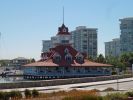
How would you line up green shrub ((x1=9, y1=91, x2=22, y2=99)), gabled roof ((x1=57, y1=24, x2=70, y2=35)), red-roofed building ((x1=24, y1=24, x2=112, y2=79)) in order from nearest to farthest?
green shrub ((x1=9, y1=91, x2=22, y2=99))
red-roofed building ((x1=24, y1=24, x2=112, y2=79))
gabled roof ((x1=57, y1=24, x2=70, y2=35))

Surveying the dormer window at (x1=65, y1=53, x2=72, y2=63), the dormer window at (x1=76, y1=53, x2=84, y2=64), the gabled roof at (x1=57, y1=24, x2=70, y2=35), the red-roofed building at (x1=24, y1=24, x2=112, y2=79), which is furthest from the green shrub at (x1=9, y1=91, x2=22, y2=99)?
the gabled roof at (x1=57, y1=24, x2=70, y2=35)

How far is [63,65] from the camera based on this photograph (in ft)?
325

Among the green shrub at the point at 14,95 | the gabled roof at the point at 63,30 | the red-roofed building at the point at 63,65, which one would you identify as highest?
the gabled roof at the point at 63,30

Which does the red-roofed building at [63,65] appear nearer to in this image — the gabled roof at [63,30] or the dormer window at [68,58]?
the dormer window at [68,58]

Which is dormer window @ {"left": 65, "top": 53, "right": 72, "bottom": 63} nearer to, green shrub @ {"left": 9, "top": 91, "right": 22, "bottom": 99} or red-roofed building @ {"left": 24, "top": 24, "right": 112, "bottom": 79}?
red-roofed building @ {"left": 24, "top": 24, "right": 112, "bottom": 79}

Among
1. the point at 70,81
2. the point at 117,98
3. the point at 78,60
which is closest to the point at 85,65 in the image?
the point at 78,60

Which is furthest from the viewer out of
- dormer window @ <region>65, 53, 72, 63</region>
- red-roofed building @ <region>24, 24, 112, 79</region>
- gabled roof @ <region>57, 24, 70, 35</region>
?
gabled roof @ <region>57, 24, 70, 35</region>

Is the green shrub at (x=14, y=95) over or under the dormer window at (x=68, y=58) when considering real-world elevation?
under

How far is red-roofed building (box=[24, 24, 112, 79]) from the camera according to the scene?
99.1 meters

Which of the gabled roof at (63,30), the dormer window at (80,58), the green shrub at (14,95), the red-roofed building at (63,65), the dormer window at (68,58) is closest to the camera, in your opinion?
the green shrub at (14,95)

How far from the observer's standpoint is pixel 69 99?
2333 centimetres

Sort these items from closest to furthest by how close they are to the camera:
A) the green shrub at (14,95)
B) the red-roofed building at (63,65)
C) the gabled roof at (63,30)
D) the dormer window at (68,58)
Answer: the green shrub at (14,95) < the red-roofed building at (63,65) < the dormer window at (68,58) < the gabled roof at (63,30)

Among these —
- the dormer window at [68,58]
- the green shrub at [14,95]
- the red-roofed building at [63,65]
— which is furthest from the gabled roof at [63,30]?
the green shrub at [14,95]

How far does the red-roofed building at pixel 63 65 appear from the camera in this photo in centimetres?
9906
